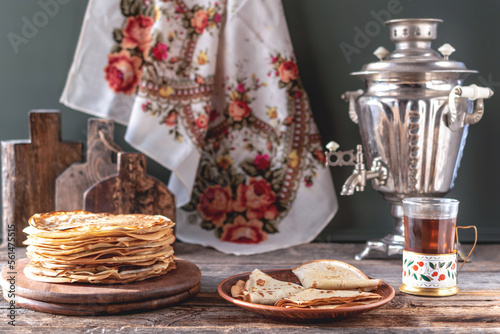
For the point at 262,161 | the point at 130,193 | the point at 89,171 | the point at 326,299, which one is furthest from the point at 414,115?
the point at 89,171

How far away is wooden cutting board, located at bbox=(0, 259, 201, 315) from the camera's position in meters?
0.89

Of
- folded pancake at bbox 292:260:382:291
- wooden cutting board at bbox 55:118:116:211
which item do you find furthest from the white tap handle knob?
wooden cutting board at bbox 55:118:116:211

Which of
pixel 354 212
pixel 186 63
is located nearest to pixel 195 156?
pixel 186 63

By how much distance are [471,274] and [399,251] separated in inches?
6.6

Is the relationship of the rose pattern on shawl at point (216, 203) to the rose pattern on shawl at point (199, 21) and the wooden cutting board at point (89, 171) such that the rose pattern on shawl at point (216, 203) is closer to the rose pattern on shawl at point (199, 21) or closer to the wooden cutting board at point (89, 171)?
the wooden cutting board at point (89, 171)

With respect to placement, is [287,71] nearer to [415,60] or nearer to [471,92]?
[415,60]

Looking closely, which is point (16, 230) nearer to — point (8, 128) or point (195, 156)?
point (8, 128)

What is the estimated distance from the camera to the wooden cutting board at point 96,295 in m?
0.89

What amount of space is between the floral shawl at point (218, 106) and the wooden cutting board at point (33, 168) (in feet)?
0.31

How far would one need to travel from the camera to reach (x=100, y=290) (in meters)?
0.90

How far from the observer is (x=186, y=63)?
1.45 meters

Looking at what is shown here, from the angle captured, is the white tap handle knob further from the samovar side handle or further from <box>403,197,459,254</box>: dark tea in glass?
<box>403,197,459,254</box>: dark tea in glass

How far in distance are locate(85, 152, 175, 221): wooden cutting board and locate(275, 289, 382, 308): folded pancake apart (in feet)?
1.88

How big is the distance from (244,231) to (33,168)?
1.78ft
